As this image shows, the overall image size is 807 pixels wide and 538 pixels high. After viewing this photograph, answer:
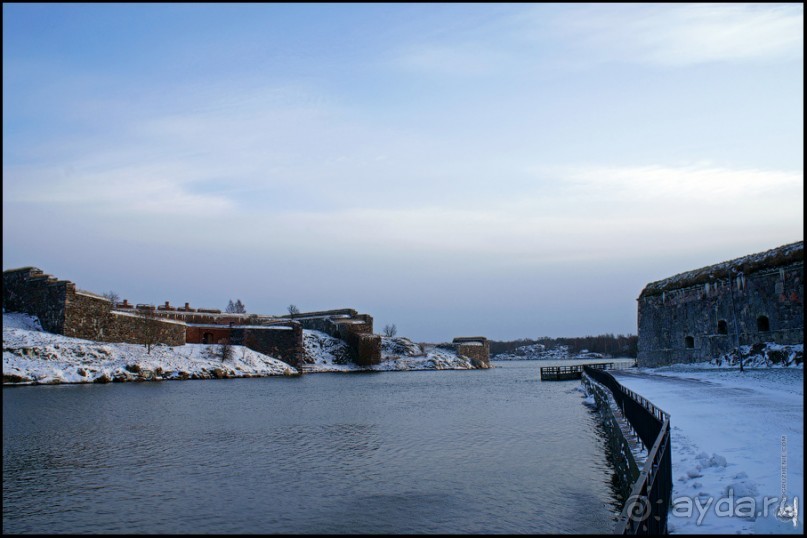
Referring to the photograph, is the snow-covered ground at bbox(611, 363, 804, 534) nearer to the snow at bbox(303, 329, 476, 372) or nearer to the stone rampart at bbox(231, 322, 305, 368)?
the stone rampart at bbox(231, 322, 305, 368)

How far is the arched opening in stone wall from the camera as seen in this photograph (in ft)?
101

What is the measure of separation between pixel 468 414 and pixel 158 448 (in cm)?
1300

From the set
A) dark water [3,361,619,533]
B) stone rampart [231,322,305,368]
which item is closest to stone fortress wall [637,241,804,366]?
dark water [3,361,619,533]

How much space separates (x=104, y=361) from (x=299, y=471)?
33494 millimetres

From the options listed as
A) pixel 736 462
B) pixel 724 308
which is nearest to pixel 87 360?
pixel 724 308

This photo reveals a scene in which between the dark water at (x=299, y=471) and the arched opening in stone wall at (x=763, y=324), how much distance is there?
13.2 metres

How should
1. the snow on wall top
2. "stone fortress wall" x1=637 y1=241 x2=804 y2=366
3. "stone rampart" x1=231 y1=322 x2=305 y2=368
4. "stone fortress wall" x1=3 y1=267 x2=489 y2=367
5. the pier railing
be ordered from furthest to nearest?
"stone rampart" x1=231 y1=322 x2=305 y2=368 → "stone fortress wall" x1=3 y1=267 x2=489 y2=367 → the snow on wall top → "stone fortress wall" x1=637 y1=241 x2=804 y2=366 → the pier railing

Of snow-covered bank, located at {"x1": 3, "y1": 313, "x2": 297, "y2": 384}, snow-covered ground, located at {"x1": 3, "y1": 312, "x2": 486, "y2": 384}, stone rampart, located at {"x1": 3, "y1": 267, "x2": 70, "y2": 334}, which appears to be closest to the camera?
snow-covered bank, located at {"x1": 3, "y1": 313, "x2": 297, "y2": 384}

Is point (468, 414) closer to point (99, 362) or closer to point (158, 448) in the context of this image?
point (158, 448)

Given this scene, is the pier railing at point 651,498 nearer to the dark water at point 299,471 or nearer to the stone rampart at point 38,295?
the dark water at point 299,471

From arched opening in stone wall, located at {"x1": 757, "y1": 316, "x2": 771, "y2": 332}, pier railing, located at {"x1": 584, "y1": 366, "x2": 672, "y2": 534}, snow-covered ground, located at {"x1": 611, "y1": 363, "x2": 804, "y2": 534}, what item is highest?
arched opening in stone wall, located at {"x1": 757, "y1": 316, "x2": 771, "y2": 332}

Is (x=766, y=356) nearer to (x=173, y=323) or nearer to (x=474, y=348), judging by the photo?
(x=173, y=323)

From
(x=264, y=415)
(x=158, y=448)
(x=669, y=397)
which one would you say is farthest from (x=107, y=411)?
(x=669, y=397)

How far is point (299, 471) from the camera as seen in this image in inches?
548
